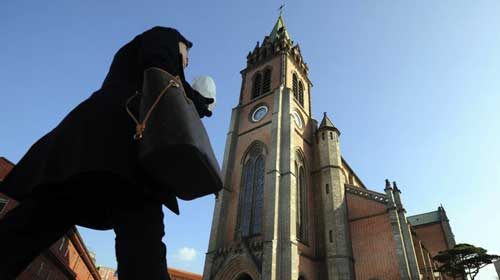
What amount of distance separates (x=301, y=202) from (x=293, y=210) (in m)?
3.47

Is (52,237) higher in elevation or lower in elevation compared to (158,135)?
lower

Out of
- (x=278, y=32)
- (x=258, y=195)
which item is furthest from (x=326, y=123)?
(x=278, y=32)

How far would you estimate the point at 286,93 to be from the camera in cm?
2530

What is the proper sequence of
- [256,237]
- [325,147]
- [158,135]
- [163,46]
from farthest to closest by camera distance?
1. [325,147]
2. [256,237]
3. [163,46]
4. [158,135]

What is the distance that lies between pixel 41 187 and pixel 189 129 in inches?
31.7

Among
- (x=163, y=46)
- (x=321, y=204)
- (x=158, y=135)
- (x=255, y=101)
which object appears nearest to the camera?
(x=158, y=135)

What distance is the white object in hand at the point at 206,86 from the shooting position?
226 cm

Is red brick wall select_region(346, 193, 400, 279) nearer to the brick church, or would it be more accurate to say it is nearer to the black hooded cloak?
the brick church

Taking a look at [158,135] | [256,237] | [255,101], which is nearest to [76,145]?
[158,135]

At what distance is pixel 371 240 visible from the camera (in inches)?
787

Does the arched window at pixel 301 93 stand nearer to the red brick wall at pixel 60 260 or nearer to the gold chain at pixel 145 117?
the red brick wall at pixel 60 260

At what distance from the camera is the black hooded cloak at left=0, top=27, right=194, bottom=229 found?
149 cm

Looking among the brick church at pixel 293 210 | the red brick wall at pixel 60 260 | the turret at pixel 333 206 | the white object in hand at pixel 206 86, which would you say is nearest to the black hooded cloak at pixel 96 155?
the white object in hand at pixel 206 86

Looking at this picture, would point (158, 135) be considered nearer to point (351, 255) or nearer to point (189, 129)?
point (189, 129)
